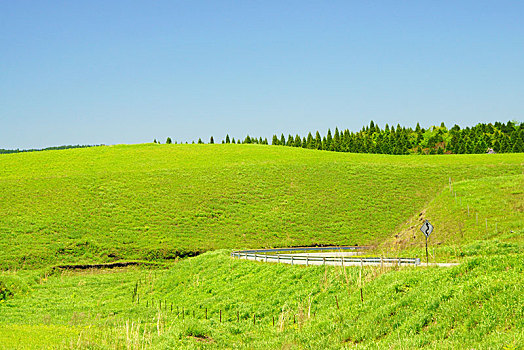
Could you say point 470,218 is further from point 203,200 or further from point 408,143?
point 408,143

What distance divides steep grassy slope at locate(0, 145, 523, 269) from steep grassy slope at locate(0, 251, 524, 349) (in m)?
17.3

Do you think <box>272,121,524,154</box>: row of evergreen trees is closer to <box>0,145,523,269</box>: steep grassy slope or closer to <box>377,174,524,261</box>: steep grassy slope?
<box>0,145,523,269</box>: steep grassy slope

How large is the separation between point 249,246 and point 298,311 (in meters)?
31.6

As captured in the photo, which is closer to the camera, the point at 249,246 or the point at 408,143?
the point at 249,246

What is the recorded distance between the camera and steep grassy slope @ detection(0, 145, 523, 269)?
54.1 meters

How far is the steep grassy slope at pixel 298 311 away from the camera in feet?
48.2

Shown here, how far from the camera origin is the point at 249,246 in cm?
5388

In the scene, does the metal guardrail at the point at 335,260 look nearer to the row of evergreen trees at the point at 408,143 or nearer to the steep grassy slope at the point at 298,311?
the steep grassy slope at the point at 298,311

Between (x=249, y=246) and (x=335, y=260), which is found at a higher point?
(x=335, y=260)

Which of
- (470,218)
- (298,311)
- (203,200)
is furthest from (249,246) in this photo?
(298,311)

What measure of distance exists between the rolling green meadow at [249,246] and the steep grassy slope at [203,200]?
0.87ft

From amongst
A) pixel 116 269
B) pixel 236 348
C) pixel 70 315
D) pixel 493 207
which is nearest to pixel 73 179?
pixel 116 269

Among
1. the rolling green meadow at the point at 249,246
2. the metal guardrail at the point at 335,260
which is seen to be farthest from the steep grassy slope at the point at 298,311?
the metal guardrail at the point at 335,260

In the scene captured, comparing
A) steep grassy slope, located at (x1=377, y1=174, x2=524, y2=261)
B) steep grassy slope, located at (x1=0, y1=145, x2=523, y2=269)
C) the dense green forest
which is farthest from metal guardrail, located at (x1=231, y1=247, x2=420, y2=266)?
the dense green forest
